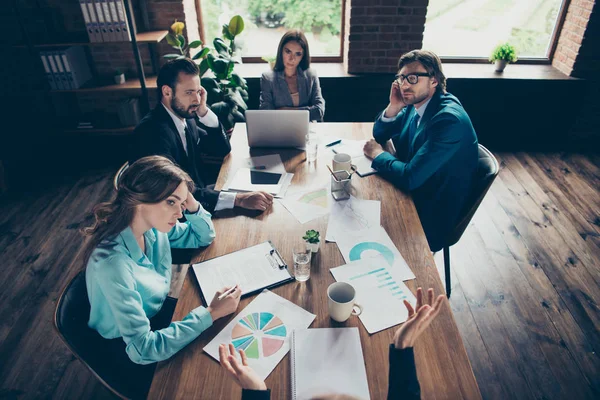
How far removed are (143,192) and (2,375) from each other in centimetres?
154

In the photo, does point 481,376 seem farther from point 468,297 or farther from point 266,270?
point 266,270

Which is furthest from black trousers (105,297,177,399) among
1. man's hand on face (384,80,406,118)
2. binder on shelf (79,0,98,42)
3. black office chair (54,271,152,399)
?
binder on shelf (79,0,98,42)

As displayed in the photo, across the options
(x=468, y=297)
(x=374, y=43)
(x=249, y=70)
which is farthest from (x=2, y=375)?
(x=374, y=43)

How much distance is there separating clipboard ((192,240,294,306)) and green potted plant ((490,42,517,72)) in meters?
3.35

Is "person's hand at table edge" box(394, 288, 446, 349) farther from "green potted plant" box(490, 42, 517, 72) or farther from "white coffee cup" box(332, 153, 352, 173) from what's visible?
"green potted plant" box(490, 42, 517, 72)

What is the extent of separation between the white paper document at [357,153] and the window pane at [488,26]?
2092 millimetres

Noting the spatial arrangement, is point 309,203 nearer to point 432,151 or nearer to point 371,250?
point 371,250

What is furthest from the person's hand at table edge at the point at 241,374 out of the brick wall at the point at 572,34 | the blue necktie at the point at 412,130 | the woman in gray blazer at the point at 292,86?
the brick wall at the point at 572,34

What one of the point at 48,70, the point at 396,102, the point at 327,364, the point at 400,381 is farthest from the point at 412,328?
the point at 48,70

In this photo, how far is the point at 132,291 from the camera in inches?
51.2

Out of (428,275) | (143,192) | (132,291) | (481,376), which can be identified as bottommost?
(481,376)

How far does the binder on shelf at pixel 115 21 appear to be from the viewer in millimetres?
3387

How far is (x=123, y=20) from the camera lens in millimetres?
3443

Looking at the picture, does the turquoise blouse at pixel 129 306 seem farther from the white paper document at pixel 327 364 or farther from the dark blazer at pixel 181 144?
the dark blazer at pixel 181 144
